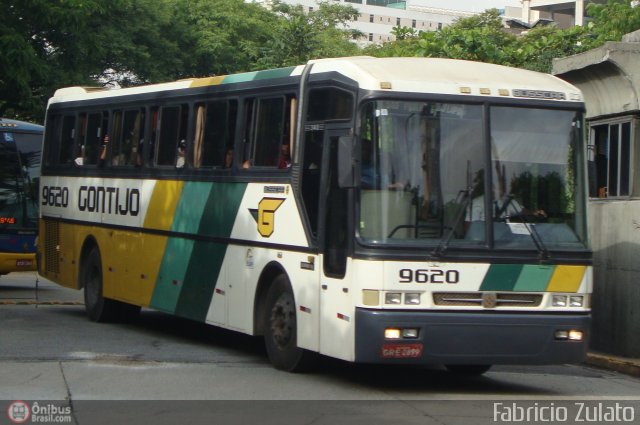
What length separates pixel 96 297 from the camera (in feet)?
59.3

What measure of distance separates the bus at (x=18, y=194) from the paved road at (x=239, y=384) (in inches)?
331

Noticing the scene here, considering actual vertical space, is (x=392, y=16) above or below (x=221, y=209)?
above

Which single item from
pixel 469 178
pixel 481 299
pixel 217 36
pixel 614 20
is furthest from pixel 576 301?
pixel 217 36

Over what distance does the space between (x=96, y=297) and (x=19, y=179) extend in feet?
27.5

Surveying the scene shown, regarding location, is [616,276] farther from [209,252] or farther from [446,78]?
[446,78]

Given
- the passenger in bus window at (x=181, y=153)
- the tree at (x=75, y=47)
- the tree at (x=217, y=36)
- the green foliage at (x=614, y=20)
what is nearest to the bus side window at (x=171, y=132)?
the passenger in bus window at (x=181, y=153)

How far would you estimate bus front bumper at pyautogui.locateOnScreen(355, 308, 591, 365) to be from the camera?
1087 centimetres

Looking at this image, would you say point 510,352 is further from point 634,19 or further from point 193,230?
point 634,19

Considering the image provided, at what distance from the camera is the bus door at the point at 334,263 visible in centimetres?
1122

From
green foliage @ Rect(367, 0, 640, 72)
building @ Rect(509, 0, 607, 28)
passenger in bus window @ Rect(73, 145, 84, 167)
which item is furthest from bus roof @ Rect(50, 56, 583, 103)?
building @ Rect(509, 0, 607, 28)

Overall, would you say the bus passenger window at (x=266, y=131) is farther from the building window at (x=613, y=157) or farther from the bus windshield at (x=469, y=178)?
the building window at (x=613, y=157)

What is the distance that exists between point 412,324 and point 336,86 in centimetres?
254

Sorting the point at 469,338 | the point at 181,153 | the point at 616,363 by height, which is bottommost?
the point at 616,363

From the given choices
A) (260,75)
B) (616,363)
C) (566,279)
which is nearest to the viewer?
(566,279)
